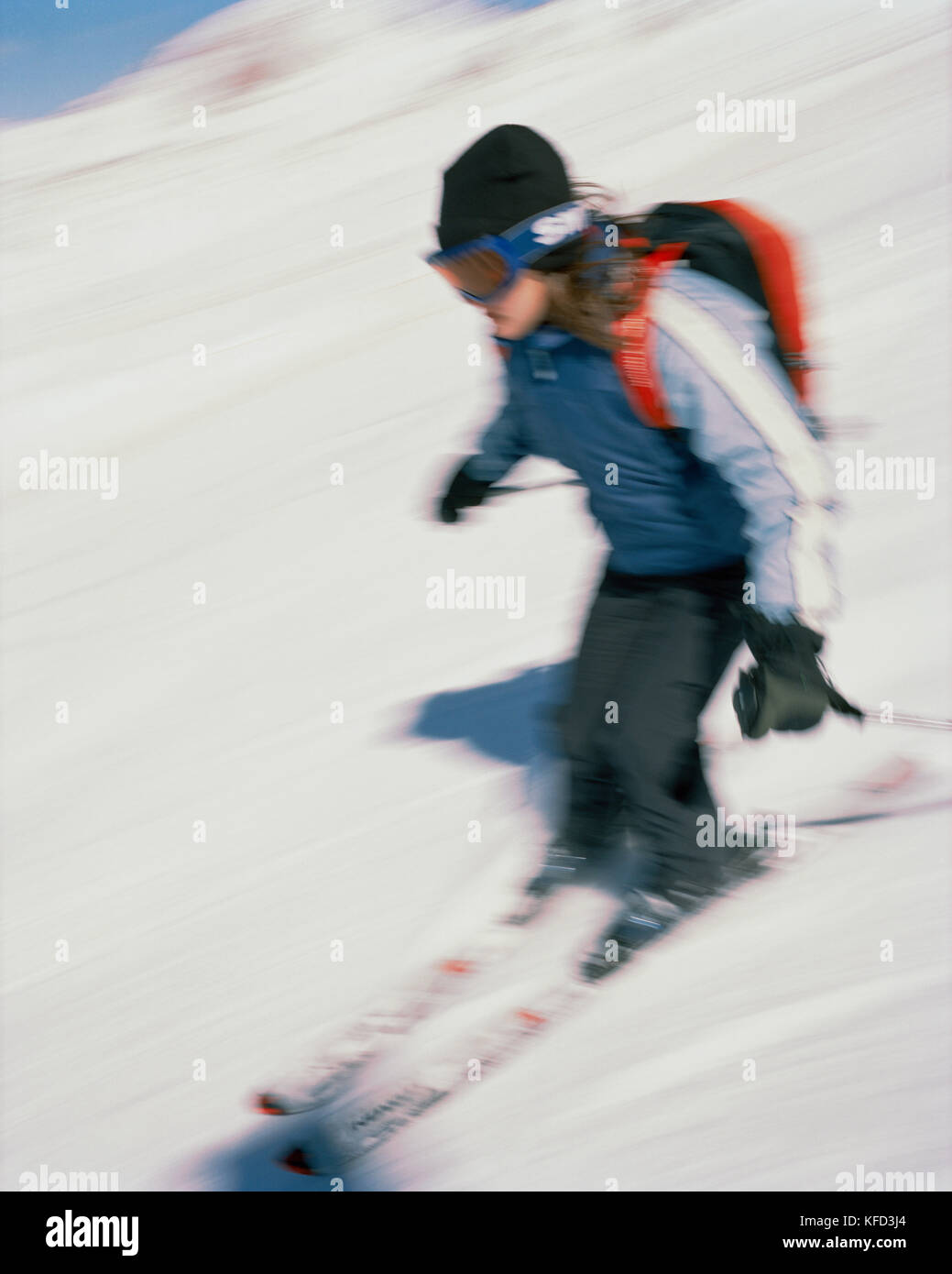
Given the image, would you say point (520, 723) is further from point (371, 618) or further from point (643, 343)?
→ point (643, 343)

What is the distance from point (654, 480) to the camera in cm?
146

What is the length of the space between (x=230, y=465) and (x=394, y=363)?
1.47ft

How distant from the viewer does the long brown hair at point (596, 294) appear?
4.43 ft

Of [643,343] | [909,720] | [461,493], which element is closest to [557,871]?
[461,493]

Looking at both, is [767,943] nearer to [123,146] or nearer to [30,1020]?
[30,1020]

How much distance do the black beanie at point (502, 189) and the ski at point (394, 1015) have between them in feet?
3.27

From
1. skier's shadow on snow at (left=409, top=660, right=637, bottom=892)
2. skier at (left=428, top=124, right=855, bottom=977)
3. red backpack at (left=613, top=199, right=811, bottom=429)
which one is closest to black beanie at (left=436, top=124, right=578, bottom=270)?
skier at (left=428, top=124, right=855, bottom=977)

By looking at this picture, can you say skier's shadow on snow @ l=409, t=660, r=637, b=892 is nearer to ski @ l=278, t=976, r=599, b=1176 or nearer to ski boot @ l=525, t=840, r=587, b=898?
ski boot @ l=525, t=840, r=587, b=898

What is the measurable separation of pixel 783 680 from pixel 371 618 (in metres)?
0.99

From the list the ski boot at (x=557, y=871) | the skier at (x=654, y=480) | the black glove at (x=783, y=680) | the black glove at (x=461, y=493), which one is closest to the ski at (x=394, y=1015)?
the ski boot at (x=557, y=871)

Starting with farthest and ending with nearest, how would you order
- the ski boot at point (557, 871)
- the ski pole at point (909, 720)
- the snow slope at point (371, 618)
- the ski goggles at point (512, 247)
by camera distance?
the ski pole at point (909, 720) → the ski boot at point (557, 871) → the snow slope at point (371, 618) → the ski goggles at point (512, 247)

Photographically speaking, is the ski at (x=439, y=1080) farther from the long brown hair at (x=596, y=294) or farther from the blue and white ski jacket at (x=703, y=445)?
the long brown hair at (x=596, y=294)

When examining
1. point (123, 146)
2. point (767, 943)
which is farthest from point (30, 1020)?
Answer: point (123, 146)

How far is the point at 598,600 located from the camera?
1.66 meters
